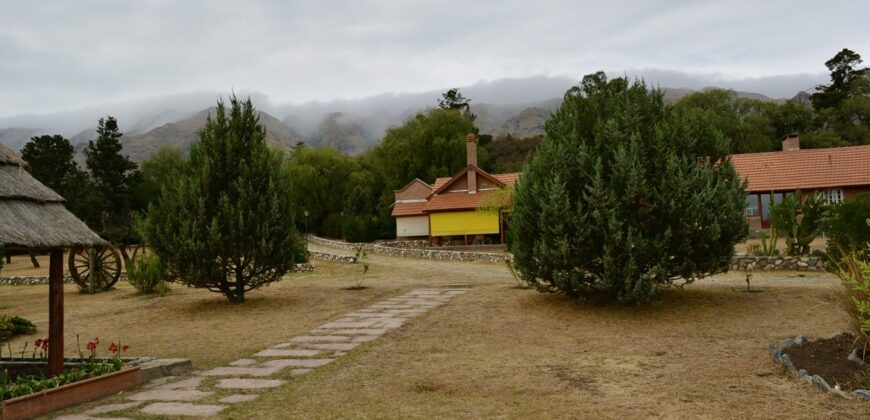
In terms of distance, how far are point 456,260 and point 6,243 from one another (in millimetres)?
18823

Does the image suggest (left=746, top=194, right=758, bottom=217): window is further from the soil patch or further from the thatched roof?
the thatched roof

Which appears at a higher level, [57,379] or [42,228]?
[42,228]

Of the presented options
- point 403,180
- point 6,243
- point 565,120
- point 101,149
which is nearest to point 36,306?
point 6,243

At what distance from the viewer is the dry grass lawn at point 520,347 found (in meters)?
5.25

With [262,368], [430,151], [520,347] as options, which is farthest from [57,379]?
[430,151]

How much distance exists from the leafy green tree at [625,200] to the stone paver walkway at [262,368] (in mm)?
2804

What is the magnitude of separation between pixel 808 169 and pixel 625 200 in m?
25.2

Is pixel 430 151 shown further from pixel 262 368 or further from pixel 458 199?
pixel 262 368

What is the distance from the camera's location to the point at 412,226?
38.8 meters

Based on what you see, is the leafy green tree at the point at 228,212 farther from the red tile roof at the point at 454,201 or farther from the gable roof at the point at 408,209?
the gable roof at the point at 408,209

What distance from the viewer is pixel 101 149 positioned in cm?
5144

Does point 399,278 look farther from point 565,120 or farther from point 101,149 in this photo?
point 101,149

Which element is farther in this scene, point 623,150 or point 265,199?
point 265,199

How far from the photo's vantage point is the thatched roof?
6.19 m
